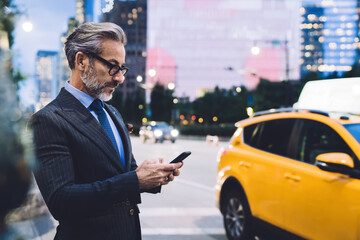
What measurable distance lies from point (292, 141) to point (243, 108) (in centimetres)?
6935

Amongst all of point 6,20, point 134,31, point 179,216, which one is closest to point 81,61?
point 6,20

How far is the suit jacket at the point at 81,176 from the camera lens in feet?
5.77

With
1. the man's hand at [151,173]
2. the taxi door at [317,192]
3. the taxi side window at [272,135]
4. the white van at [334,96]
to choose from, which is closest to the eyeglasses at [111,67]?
the man's hand at [151,173]

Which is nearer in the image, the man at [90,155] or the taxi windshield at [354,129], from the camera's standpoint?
the man at [90,155]

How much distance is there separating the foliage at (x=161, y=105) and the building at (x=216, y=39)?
93.4 feet

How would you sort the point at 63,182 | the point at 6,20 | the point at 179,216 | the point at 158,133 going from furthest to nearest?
the point at 158,133
the point at 179,216
the point at 63,182
the point at 6,20

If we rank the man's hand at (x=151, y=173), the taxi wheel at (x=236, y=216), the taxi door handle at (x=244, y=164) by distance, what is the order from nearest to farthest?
the man's hand at (x=151, y=173) → the taxi wheel at (x=236, y=216) → the taxi door handle at (x=244, y=164)

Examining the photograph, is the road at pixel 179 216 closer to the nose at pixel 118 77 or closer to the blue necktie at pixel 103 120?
the blue necktie at pixel 103 120

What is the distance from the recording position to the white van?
5.53 metres

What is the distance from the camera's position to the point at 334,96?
575 cm

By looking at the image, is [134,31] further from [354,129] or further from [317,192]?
[317,192]

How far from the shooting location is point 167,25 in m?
120

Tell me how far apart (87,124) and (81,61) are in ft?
1.16

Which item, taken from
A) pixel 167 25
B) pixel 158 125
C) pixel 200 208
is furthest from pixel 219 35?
pixel 200 208
